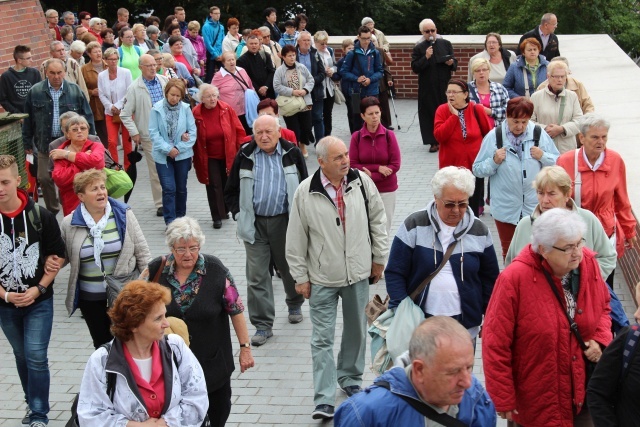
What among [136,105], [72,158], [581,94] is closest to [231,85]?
[136,105]

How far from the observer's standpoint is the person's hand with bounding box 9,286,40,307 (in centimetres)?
701

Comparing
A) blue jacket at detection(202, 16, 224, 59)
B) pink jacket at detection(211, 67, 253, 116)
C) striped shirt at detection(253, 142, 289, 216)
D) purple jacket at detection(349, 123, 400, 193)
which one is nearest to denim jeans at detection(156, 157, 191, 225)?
pink jacket at detection(211, 67, 253, 116)

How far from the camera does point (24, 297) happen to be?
7027mm

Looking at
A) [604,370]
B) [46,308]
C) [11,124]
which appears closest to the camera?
[604,370]

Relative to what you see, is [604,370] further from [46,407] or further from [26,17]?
Answer: [26,17]

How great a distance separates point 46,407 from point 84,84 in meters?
8.18

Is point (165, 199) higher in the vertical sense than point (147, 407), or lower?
lower

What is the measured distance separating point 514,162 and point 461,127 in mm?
1759

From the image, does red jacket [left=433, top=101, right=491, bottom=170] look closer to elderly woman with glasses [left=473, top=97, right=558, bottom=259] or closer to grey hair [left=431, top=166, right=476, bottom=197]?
elderly woman with glasses [left=473, top=97, right=558, bottom=259]

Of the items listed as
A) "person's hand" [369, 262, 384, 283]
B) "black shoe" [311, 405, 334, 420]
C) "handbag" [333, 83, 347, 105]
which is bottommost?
"black shoe" [311, 405, 334, 420]

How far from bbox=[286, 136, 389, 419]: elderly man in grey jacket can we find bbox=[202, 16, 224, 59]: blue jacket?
14.1 m

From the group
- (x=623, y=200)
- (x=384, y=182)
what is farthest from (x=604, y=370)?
(x=384, y=182)

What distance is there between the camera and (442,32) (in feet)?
96.2

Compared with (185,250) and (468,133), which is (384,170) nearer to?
(468,133)
